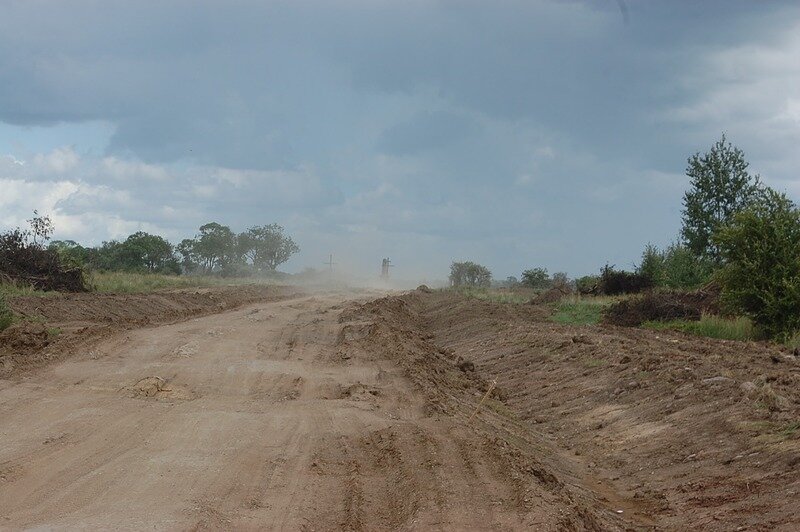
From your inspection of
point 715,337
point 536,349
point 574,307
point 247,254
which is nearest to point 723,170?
point 574,307

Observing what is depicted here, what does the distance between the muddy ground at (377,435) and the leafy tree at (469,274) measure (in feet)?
205

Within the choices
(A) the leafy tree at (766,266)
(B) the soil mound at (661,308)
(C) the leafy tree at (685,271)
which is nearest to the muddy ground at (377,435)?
(A) the leafy tree at (766,266)

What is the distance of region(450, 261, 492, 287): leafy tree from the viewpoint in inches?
3174

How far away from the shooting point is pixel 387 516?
22.2 ft

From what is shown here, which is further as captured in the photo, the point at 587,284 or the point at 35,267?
the point at 587,284

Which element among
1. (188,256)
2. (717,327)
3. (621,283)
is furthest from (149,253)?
(717,327)

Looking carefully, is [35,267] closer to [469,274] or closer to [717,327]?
[717,327]

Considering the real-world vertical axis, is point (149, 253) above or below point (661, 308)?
above

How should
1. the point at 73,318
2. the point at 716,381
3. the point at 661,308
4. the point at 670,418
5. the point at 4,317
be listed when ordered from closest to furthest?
the point at 670,418 → the point at 716,381 → the point at 4,317 → the point at 73,318 → the point at 661,308

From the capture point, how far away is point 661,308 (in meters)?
27.8

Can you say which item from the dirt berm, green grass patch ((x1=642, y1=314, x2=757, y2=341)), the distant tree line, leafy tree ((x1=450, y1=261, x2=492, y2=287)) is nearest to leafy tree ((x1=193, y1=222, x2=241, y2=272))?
the distant tree line

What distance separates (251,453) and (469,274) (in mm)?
75963

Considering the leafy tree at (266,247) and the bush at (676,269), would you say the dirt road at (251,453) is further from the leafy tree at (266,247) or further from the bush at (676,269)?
the leafy tree at (266,247)

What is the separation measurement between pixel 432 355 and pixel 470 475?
9.76 meters
